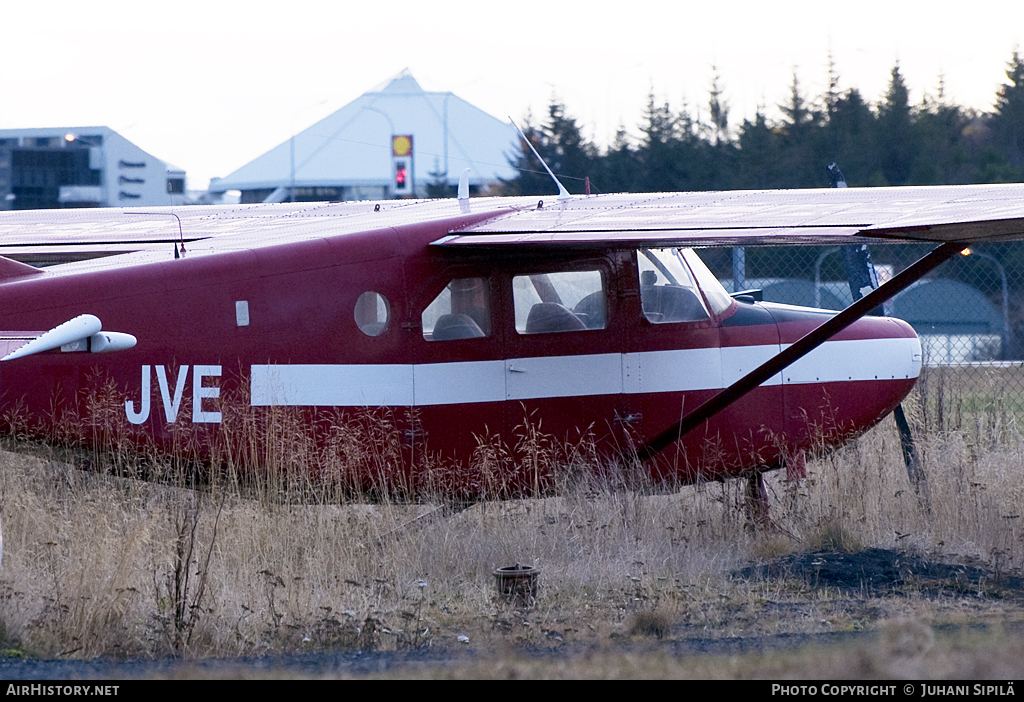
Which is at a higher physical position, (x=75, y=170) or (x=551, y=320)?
(x=75, y=170)

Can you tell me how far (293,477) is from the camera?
7.15 metres

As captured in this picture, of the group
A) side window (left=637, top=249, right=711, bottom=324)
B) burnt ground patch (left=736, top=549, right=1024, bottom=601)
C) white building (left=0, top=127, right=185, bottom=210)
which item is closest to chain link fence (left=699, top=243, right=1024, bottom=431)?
side window (left=637, top=249, right=711, bottom=324)

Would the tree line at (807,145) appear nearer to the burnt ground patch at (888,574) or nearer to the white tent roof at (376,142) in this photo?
the white tent roof at (376,142)

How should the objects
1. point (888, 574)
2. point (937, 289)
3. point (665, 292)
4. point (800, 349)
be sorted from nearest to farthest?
point (888, 574) → point (800, 349) → point (665, 292) → point (937, 289)

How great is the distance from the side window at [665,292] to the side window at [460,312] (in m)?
1.17

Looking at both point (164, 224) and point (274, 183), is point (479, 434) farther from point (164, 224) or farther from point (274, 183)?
point (274, 183)

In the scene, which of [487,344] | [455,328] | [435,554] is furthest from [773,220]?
[435,554]

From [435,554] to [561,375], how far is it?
157cm

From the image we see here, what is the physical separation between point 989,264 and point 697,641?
24.3 metres

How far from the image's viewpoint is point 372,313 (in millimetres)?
7270

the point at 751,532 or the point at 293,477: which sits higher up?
the point at 293,477

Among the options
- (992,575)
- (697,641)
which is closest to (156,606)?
(697,641)

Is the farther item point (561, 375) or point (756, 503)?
point (756, 503)

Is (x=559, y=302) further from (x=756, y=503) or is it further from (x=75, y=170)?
(x=75, y=170)
